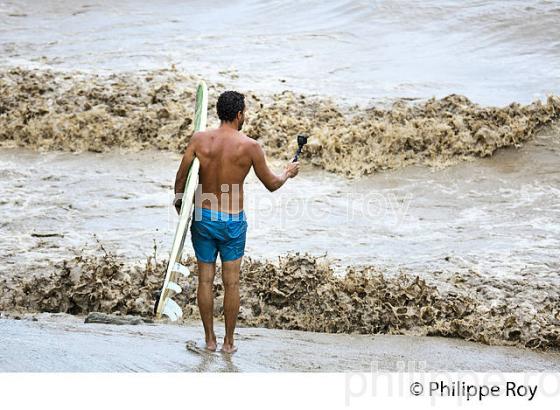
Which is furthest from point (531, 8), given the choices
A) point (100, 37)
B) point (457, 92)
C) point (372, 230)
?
point (372, 230)

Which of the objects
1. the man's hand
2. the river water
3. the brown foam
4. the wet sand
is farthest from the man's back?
the river water

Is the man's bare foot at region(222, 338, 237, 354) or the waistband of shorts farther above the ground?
the waistband of shorts

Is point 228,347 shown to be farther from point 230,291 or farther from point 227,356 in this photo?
point 230,291

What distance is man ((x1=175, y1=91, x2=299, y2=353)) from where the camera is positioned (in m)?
6.05

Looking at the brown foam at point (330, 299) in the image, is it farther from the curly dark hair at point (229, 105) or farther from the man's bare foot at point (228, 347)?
the curly dark hair at point (229, 105)

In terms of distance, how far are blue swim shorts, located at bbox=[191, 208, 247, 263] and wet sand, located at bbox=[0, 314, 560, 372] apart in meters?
0.64

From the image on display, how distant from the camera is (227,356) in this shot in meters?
6.17

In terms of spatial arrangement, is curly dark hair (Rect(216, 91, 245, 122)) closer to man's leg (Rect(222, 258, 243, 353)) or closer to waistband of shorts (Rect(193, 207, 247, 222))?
waistband of shorts (Rect(193, 207, 247, 222))

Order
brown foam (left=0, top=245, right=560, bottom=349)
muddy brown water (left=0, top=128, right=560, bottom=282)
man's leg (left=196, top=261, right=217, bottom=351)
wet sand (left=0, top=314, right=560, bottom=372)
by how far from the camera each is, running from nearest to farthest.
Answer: wet sand (left=0, top=314, right=560, bottom=372) < man's leg (left=196, top=261, right=217, bottom=351) < brown foam (left=0, top=245, right=560, bottom=349) < muddy brown water (left=0, top=128, right=560, bottom=282)

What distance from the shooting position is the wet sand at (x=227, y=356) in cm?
571

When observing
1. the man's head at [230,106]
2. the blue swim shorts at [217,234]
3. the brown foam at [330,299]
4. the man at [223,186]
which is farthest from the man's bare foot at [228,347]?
the brown foam at [330,299]

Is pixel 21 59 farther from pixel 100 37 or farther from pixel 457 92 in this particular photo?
pixel 457 92

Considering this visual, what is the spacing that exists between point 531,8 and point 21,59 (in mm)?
10370

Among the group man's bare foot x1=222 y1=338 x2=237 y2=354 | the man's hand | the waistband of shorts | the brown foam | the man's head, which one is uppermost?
the man's head
